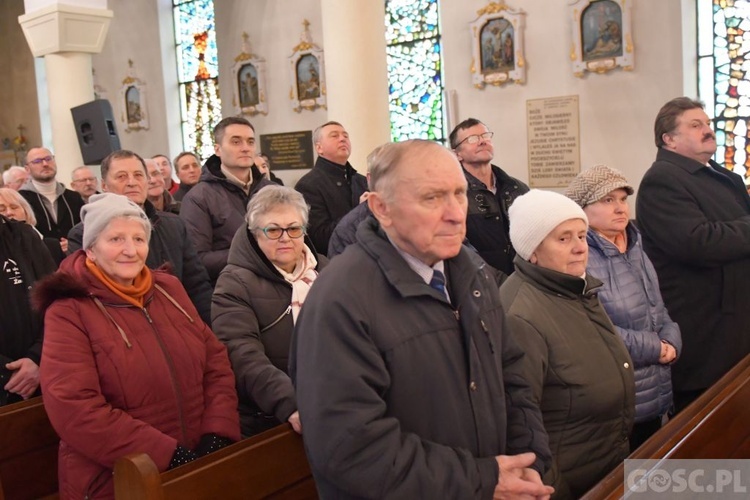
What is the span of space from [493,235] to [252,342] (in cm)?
174

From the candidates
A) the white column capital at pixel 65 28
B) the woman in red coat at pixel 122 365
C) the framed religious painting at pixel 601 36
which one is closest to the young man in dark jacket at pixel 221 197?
the woman in red coat at pixel 122 365

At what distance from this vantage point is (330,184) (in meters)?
4.90

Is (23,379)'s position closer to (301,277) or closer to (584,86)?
(301,277)

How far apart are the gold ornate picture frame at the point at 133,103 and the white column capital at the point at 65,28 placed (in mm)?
5146

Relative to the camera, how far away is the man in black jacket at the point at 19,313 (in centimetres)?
318

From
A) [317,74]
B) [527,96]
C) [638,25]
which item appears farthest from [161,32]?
[638,25]

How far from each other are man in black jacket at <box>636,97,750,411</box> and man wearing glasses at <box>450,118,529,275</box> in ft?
2.31

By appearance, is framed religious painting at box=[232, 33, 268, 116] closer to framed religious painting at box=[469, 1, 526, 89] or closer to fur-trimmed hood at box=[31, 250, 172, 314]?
framed religious painting at box=[469, 1, 526, 89]

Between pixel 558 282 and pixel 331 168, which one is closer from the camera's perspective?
pixel 558 282

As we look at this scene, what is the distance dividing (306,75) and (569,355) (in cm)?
974

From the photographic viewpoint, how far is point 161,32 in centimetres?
1377

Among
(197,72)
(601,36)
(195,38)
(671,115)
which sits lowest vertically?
(671,115)

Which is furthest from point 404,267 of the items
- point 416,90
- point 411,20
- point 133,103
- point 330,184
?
point 133,103

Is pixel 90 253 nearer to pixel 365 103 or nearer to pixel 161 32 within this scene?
pixel 365 103
